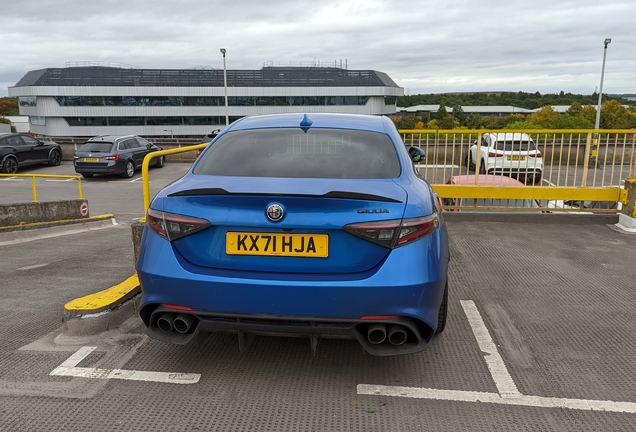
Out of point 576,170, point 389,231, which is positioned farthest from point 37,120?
point 389,231

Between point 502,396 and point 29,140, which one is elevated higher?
point 29,140

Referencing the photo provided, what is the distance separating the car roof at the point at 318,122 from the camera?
3734 mm

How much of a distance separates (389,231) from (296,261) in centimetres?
52

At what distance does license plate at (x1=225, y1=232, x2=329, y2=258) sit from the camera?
265 cm

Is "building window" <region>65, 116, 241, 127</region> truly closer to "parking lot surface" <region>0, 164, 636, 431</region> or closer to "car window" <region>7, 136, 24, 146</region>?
"car window" <region>7, 136, 24, 146</region>

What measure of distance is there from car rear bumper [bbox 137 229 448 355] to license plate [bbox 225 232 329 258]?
0.12m

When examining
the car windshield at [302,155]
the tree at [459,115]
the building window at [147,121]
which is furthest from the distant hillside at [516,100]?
the car windshield at [302,155]

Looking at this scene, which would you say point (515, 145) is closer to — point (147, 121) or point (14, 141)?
point (14, 141)

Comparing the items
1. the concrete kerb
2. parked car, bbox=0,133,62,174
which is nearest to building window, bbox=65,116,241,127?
parked car, bbox=0,133,62,174

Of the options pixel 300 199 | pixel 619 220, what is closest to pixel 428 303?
pixel 300 199

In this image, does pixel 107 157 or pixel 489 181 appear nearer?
pixel 489 181

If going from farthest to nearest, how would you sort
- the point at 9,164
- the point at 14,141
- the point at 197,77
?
the point at 197,77
the point at 14,141
the point at 9,164

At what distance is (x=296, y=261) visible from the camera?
2.67 meters

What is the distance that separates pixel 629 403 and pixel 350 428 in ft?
5.35
